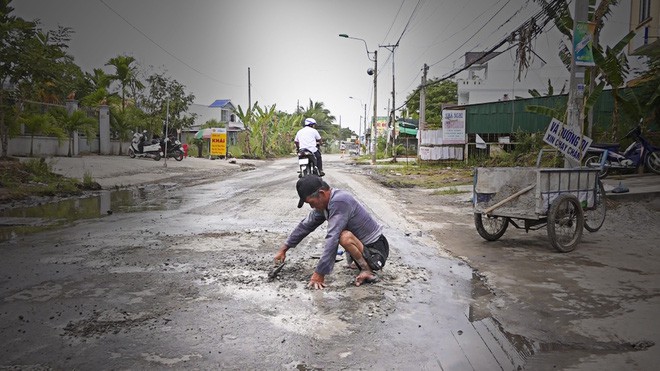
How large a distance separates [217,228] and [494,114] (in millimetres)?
19144

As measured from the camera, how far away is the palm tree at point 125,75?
26.9m

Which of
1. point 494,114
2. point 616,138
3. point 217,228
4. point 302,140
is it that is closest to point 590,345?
point 217,228

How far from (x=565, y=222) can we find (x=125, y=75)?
2661cm

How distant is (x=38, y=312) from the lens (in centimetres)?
376

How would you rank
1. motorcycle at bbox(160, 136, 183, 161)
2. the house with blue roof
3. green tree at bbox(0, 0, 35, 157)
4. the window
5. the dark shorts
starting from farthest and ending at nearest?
1. the house with blue roof
2. motorcycle at bbox(160, 136, 183, 161)
3. the window
4. green tree at bbox(0, 0, 35, 157)
5. the dark shorts

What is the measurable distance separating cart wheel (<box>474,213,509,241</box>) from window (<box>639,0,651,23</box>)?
1535 centimetres

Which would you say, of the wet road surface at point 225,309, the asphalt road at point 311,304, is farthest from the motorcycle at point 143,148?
the wet road surface at point 225,309

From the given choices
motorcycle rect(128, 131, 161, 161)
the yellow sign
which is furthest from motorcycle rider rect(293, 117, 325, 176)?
the yellow sign

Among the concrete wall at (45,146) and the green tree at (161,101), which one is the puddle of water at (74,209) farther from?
the green tree at (161,101)

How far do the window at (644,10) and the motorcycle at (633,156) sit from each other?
7426 mm

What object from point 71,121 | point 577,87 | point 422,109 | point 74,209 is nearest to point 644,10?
point 422,109

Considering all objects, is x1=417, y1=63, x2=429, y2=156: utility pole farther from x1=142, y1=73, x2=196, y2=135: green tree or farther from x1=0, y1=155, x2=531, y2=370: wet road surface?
x1=0, y1=155, x2=531, y2=370: wet road surface

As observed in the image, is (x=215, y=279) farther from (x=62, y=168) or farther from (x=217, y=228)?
(x=62, y=168)

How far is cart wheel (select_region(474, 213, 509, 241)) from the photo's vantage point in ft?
22.8
